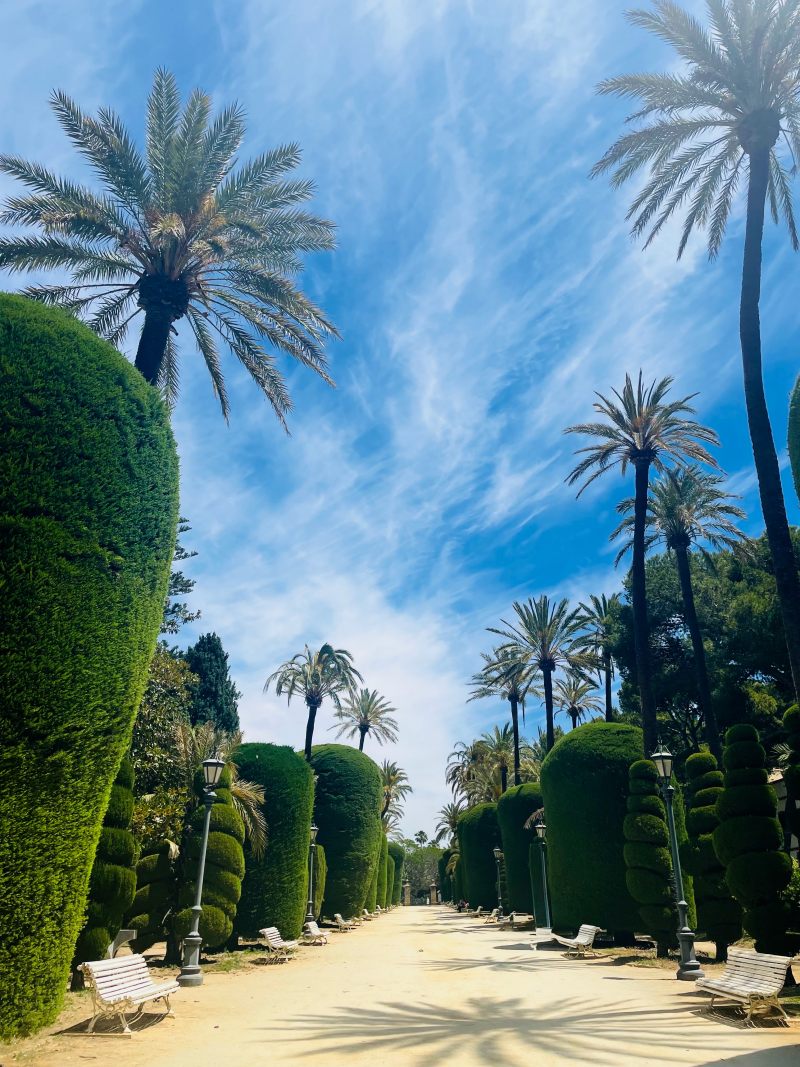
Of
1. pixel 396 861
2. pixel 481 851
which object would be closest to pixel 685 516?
pixel 481 851

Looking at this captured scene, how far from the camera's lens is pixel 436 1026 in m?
8.20

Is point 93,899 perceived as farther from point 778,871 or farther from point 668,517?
point 668,517

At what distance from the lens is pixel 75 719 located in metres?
7.31

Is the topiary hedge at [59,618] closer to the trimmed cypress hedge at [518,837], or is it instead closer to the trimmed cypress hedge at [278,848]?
the trimmed cypress hedge at [278,848]

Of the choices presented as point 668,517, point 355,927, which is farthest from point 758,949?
point 355,927

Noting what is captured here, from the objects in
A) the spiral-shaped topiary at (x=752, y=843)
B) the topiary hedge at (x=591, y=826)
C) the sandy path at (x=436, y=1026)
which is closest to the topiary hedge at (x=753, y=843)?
the spiral-shaped topiary at (x=752, y=843)

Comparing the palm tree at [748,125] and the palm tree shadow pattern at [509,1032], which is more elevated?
the palm tree at [748,125]

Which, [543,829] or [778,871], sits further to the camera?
[543,829]

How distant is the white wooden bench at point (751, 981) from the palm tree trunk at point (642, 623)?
30.9ft

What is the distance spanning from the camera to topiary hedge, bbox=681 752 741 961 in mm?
13688

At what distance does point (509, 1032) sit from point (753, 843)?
5.35m

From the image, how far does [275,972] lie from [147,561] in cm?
1074

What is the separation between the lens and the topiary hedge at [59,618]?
6770 millimetres

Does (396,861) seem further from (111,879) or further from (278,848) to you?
(111,879)
